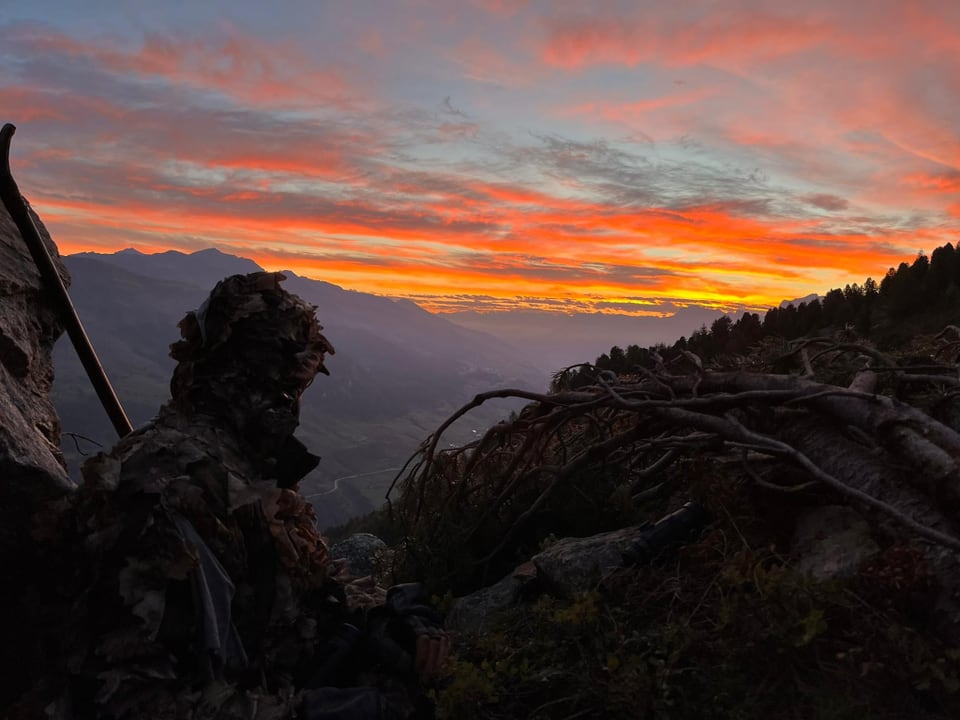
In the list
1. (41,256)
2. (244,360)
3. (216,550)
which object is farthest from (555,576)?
(41,256)

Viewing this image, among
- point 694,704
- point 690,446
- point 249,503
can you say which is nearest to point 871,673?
point 694,704

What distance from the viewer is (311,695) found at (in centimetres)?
413

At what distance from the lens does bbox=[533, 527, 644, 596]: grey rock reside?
5.49 m

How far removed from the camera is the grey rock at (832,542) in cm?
452

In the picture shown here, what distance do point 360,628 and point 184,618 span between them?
5.25 ft

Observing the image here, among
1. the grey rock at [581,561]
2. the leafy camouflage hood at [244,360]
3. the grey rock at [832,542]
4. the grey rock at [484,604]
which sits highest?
the leafy camouflage hood at [244,360]

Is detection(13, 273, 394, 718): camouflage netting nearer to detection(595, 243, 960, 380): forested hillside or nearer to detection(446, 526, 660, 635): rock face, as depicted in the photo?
detection(446, 526, 660, 635): rock face

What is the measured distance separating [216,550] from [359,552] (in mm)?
7896

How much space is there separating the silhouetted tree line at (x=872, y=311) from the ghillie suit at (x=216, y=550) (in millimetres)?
15527

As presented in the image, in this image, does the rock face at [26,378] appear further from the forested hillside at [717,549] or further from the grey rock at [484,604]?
the grey rock at [484,604]

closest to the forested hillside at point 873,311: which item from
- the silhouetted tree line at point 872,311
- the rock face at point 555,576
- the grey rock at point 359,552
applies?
the silhouetted tree line at point 872,311

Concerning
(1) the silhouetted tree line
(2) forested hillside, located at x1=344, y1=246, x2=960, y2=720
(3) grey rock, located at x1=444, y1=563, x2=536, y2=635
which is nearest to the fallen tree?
(2) forested hillside, located at x1=344, y1=246, x2=960, y2=720

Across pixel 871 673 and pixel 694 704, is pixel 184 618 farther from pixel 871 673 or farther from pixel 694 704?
pixel 871 673

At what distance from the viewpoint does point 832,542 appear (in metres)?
4.81
